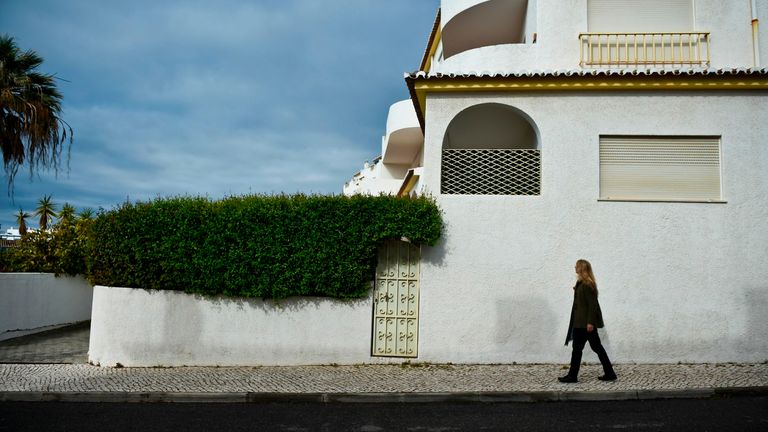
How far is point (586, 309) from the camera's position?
24.1 feet

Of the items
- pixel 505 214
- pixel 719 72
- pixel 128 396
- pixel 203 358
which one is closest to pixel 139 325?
pixel 203 358

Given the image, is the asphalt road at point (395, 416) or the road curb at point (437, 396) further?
the road curb at point (437, 396)

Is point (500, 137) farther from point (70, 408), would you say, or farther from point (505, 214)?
point (70, 408)

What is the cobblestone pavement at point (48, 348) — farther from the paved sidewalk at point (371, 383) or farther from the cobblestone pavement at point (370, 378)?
the paved sidewalk at point (371, 383)

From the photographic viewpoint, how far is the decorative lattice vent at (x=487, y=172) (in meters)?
9.30

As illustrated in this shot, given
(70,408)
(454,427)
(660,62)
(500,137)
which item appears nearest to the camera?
(454,427)

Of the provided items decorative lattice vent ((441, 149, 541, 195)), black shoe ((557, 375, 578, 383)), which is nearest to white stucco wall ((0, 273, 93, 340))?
decorative lattice vent ((441, 149, 541, 195))

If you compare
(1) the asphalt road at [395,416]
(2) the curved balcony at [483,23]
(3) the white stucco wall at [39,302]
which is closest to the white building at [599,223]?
(1) the asphalt road at [395,416]

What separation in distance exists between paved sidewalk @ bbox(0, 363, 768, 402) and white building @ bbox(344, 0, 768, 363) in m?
0.51

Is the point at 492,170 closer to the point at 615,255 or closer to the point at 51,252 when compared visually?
the point at 615,255

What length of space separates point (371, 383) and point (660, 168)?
6.15m

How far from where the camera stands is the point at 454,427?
5.65 meters

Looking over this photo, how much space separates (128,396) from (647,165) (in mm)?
8928

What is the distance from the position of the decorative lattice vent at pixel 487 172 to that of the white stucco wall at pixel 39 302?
982cm
